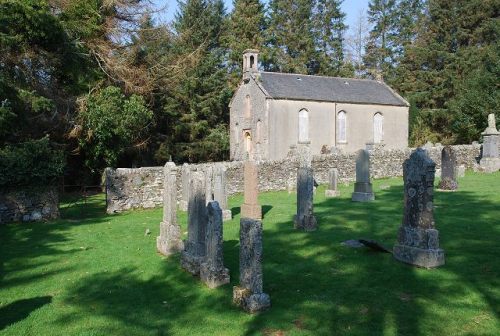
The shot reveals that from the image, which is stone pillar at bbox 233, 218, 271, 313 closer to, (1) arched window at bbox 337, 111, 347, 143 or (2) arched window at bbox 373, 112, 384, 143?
(1) arched window at bbox 337, 111, 347, 143

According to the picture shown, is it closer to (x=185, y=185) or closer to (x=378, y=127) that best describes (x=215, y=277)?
(x=185, y=185)

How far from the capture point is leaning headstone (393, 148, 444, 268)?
851 centimetres

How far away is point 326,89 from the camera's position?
40.3m

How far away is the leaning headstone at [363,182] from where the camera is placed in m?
16.6

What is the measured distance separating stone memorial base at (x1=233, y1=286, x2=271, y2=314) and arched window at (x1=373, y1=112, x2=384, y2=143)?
3605 cm

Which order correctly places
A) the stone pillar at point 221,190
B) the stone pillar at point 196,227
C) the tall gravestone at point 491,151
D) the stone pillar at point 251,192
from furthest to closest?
1. the tall gravestone at point 491,151
2. the stone pillar at point 221,190
3. the stone pillar at point 251,192
4. the stone pillar at point 196,227

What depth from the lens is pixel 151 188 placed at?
1883 centimetres

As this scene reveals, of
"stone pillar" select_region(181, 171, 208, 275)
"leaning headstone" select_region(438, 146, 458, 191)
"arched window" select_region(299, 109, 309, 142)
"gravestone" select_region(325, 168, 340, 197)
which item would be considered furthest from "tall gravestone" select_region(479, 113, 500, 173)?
"stone pillar" select_region(181, 171, 208, 275)

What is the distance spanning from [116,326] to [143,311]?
617mm

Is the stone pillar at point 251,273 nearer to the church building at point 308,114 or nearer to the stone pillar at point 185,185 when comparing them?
the stone pillar at point 185,185

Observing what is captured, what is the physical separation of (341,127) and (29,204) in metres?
28.5

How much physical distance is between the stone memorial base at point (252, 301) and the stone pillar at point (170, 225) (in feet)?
12.3

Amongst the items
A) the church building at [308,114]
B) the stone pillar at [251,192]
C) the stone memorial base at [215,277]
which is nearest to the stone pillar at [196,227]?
the stone memorial base at [215,277]

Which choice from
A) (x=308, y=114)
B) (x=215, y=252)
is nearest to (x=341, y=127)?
(x=308, y=114)
